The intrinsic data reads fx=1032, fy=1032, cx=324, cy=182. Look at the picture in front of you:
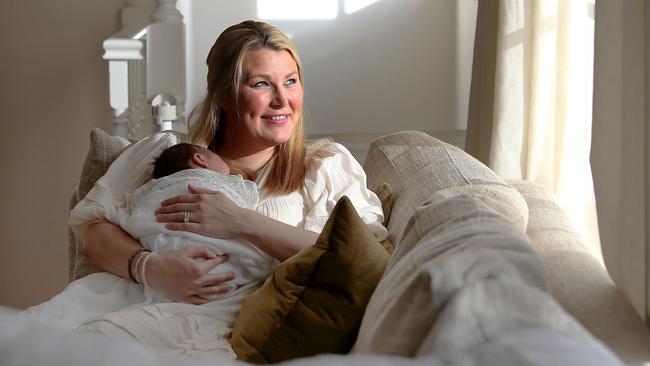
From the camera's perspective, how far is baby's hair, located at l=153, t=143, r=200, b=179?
2512 mm

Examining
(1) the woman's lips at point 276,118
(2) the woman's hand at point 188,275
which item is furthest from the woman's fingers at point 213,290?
(1) the woman's lips at point 276,118

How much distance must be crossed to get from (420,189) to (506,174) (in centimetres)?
60

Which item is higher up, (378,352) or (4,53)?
(4,53)

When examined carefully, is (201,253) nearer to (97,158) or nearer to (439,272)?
(97,158)

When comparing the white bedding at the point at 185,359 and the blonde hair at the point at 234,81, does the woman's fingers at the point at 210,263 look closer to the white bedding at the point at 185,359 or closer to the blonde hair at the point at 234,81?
the blonde hair at the point at 234,81

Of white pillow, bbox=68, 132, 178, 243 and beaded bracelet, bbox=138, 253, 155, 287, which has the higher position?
white pillow, bbox=68, 132, 178, 243

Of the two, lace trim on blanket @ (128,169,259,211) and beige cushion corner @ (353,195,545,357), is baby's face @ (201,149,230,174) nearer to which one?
lace trim on blanket @ (128,169,259,211)

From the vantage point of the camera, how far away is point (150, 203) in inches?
95.3

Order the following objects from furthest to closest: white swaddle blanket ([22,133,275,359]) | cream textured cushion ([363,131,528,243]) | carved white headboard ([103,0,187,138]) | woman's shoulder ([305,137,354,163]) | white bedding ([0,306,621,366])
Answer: carved white headboard ([103,0,187,138]) → woman's shoulder ([305,137,354,163]) → cream textured cushion ([363,131,528,243]) → white swaddle blanket ([22,133,275,359]) → white bedding ([0,306,621,366])

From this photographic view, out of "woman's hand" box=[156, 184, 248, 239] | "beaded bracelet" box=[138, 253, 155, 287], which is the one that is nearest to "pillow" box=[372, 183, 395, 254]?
"woman's hand" box=[156, 184, 248, 239]

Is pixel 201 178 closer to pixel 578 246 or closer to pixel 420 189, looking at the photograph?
pixel 420 189

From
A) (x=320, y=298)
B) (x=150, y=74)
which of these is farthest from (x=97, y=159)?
(x=320, y=298)

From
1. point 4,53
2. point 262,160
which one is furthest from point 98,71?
point 262,160

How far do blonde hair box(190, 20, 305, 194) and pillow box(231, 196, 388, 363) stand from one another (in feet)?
2.58
